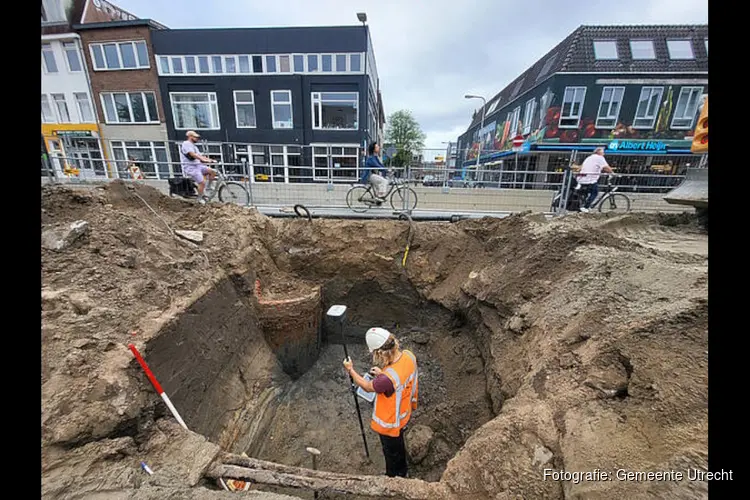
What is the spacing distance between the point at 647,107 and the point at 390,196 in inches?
798

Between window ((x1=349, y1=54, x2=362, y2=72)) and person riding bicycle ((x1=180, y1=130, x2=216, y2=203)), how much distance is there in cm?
1378

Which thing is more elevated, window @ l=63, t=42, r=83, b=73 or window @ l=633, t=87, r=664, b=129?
window @ l=63, t=42, r=83, b=73

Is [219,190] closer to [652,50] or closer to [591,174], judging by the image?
[591,174]

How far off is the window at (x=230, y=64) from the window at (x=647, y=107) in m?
25.8

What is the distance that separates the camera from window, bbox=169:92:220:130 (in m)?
19.2

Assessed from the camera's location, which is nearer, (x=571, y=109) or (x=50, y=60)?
(x=571, y=109)

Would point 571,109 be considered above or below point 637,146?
above

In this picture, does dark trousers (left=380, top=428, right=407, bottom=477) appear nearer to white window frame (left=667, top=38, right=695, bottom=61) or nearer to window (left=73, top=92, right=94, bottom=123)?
white window frame (left=667, top=38, right=695, bottom=61)

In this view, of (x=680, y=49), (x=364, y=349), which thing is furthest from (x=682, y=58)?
(x=364, y=349)

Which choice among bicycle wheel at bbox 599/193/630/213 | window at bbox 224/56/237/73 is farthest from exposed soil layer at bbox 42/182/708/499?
window at bbox 224/56/237/73

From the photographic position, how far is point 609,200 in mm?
9016

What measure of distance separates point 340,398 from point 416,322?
239 centimetres

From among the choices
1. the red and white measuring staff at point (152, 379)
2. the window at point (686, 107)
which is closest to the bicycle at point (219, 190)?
the red and white measuring staff at point (152, 379)
